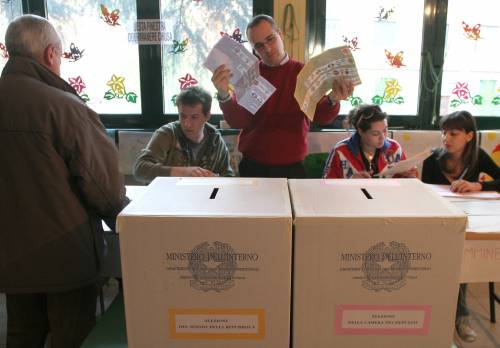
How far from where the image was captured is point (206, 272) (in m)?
0.77

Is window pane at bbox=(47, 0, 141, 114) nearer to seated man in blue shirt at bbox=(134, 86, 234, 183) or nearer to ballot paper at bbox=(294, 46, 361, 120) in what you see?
seated man in blue shirt at bbox=(134, 86, 234, 183)

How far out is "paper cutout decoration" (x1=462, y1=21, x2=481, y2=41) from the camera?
297 cm

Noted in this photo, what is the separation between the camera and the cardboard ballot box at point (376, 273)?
0.75 metres

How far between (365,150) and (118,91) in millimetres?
1951

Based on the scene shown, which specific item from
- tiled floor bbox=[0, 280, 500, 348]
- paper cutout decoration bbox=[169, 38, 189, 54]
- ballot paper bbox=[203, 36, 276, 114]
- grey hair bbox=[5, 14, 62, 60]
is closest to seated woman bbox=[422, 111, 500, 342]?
tiled floor bbox=[0, 280, 500, 348]

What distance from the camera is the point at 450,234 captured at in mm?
750

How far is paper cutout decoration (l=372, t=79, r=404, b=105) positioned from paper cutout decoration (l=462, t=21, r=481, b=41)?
56 cm

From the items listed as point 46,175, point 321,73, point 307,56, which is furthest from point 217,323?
point 307,56

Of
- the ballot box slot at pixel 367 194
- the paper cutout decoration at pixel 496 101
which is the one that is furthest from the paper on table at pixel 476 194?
the paper cutout decoration at pixel 496 101

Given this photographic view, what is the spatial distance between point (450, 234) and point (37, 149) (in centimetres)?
97

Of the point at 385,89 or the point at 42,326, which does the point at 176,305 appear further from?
the point at 385,89

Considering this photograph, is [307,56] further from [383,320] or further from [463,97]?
[383,320]

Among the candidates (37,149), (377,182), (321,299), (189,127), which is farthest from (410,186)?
(189,127)

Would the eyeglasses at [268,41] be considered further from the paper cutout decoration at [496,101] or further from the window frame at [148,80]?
the paper cutout decoration at [496,101]
